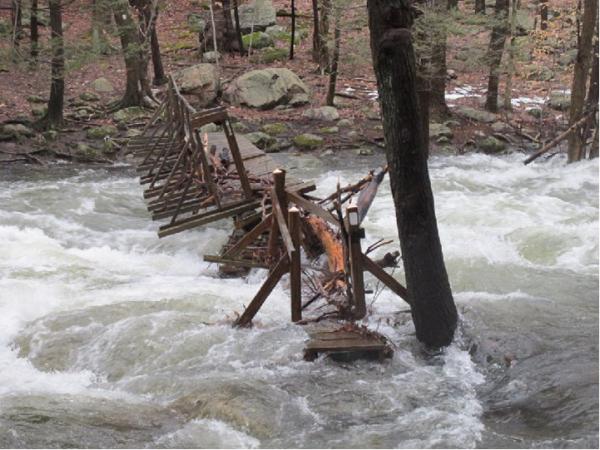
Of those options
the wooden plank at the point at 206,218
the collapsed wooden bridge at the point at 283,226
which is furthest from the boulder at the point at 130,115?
the wooden plank at the point at 206,218

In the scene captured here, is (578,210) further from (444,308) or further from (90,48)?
(90,48)

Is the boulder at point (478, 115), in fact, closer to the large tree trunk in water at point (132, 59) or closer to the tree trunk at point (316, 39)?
the tree trunk at point (316, 39)

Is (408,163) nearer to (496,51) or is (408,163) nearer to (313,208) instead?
(313,208)

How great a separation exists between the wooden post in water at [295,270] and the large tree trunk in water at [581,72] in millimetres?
10410

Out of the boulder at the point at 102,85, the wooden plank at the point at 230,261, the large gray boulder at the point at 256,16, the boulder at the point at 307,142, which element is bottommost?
the boulder at the point at 307,142

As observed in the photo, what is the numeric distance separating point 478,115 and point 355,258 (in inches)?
601

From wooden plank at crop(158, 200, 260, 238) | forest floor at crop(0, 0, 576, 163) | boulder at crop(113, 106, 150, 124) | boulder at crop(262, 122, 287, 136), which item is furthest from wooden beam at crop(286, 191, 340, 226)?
boulder at crop(113, 106, 150, 124)

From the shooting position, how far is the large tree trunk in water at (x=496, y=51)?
63.8ft

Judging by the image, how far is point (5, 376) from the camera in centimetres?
678

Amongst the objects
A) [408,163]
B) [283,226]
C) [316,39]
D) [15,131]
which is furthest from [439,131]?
[408,163]

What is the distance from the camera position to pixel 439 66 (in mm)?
18500

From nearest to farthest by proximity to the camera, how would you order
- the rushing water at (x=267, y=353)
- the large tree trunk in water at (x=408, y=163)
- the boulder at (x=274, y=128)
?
the rushing water at (x=267, y=353) < the large tree trunk in water at (x=408, y=163) < the boulder at (x=274, y=128)

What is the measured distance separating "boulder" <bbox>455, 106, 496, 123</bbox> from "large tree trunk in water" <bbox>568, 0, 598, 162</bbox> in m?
4.66

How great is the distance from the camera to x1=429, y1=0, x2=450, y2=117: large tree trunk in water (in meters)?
15.9
